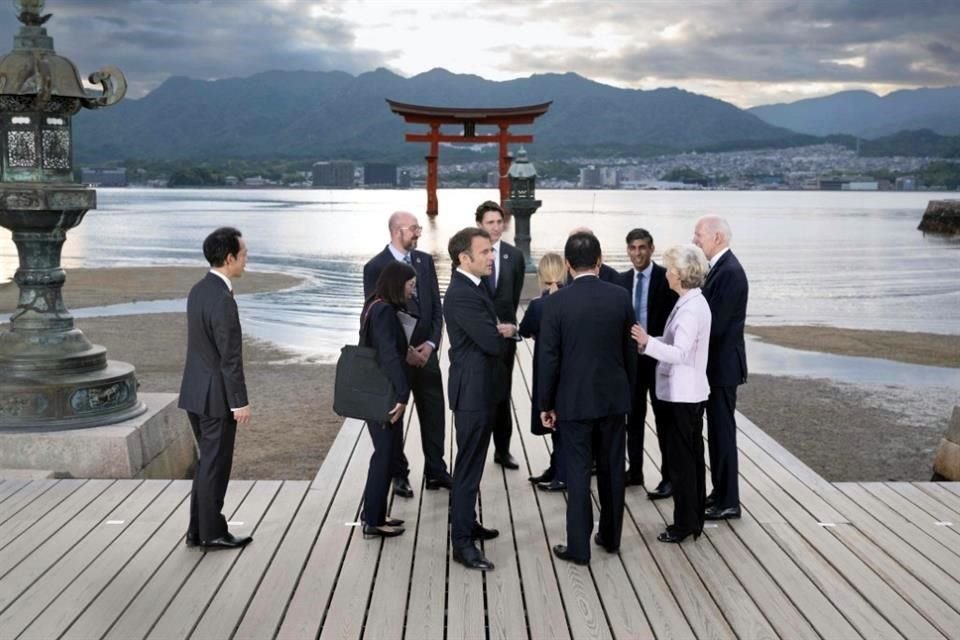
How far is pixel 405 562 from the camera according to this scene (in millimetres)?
4812

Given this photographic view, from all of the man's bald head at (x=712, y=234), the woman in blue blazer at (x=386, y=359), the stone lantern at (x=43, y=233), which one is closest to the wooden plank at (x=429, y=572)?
the woman in blue blazer at (x=386, y=359)

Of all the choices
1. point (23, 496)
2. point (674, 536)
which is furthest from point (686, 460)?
point (23, 496)

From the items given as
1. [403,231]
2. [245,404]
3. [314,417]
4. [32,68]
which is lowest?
[314,417]

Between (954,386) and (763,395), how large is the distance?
2.85 m

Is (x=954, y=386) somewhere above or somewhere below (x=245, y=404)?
below

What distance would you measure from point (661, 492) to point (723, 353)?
3.41 feet

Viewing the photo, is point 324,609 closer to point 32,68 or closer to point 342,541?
point 342,541

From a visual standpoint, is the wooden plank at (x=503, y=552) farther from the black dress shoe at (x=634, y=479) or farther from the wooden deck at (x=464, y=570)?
the black dress shoe at (x=634, y=479)

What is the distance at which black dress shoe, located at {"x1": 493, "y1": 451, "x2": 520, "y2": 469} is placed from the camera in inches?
259

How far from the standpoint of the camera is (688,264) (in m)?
4.84

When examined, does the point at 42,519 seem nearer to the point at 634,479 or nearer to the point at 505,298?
the point at 505,298

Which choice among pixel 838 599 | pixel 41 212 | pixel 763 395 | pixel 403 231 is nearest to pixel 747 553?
pixel 838 599

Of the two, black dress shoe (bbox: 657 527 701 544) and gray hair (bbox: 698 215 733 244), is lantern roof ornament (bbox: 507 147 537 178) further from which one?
black dress shoe (bbox: 657 527 701 544)

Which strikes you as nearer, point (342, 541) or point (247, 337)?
point (342, 541)
